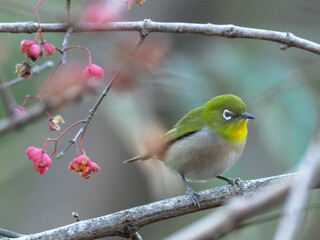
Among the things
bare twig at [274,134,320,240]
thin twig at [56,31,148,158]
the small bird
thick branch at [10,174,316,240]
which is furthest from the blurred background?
bare twig at [274,134,320,240]

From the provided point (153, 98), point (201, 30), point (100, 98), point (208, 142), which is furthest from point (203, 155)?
point (153, 98)

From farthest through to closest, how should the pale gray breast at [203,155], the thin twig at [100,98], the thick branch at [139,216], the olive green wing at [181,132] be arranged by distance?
the olive green wing at [181,132], the pale gray breast at [203,155], the thick branch at [139,216], the thin twig at [100,98]

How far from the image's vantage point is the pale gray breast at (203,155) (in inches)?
148

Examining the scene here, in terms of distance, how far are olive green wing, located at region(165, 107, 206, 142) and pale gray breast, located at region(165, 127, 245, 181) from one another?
0.05 metres

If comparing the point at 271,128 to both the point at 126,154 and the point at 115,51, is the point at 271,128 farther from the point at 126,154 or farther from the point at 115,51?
the point at 126,154

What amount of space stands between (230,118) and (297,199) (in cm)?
319

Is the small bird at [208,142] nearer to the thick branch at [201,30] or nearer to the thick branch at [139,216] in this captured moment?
the thick branch at [139,216]

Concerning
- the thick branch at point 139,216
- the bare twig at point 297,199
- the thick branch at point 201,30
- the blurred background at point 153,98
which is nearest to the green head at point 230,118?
the blurred background at point 153,98

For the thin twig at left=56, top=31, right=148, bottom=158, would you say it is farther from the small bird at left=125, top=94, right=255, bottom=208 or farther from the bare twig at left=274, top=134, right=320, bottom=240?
the bare twig at left=274, top=134, right=320, bottom=240

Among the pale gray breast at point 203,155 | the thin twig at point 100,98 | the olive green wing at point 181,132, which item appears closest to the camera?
the thin twig at point 100,98

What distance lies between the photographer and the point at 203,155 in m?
3.80

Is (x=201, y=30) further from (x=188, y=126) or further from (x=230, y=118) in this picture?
(x=188, y=126)

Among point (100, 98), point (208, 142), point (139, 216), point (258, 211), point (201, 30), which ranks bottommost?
point (258, 211)

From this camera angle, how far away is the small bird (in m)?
3.79
